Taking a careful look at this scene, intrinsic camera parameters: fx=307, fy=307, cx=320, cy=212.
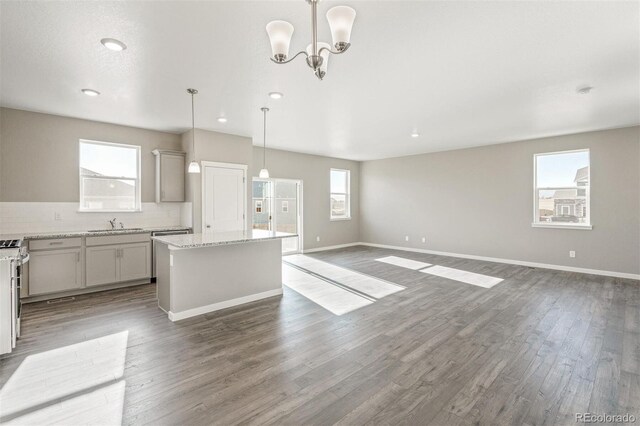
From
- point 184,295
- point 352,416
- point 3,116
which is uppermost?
point 3,116

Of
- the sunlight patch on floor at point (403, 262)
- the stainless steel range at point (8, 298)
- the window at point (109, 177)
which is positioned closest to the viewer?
the stainless steel range at point (8, 298)

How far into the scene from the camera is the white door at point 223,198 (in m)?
5.57

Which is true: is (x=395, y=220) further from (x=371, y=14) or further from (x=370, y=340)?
(x=371, y=14)

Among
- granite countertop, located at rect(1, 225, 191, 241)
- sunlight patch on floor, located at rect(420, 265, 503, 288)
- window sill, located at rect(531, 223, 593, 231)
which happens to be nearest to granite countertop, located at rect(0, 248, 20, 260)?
granite countertop, located at rect(1, 225, 191, 241)

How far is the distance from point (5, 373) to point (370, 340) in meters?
3.04

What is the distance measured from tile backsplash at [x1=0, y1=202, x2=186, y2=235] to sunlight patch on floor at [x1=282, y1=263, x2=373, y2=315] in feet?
7.95

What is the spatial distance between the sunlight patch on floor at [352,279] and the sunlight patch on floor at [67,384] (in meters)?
3.15

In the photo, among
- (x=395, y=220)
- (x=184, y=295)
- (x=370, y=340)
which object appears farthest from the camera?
(x=395, y=220)

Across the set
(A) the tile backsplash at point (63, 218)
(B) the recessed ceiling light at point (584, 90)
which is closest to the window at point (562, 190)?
(B) the recessed ceiling light at point (584, 90)

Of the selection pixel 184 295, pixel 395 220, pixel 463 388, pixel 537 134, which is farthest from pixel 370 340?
pixel 395 220

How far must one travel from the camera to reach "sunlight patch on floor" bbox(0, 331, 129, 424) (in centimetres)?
199

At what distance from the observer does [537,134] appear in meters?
5.99

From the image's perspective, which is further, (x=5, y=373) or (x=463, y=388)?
(x=5, y=373)

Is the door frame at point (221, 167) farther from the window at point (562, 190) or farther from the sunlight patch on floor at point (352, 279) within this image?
the window at point (562, 190)
